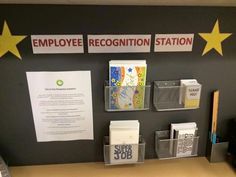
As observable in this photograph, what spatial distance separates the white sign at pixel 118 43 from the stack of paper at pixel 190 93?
8.5 inches

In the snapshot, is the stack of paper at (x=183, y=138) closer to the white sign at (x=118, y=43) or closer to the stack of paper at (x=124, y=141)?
the stack of paper at (x=124, y=141)

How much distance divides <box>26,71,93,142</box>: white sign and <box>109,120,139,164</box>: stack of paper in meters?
0.12

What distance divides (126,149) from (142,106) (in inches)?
7.6

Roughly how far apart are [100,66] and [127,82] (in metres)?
0.13

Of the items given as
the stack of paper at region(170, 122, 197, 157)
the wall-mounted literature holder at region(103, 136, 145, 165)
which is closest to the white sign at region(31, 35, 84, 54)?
the wall-mounted literature holder at region(103, 136, 145, 165)

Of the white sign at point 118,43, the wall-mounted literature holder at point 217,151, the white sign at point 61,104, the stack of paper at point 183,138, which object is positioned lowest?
the wall-mounted literature holder at point 217,151

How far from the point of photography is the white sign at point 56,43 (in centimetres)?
81

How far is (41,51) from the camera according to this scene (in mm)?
833

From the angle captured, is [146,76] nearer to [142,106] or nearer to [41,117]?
[142,106]

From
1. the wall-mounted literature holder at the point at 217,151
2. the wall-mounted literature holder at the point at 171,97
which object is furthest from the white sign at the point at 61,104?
the wall-mounted literature holder at the point at 217,151

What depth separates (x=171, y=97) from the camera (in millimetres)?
921

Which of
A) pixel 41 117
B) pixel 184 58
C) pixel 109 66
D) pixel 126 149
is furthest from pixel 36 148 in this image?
pixel 184 58

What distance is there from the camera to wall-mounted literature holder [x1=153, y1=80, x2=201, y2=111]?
91cm

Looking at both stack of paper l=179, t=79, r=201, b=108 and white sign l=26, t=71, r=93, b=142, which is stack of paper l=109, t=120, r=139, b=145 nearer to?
white sign l=26, t=71, r=93, b=142
